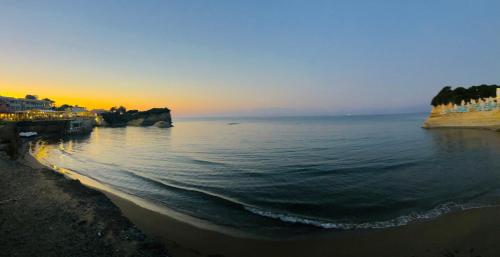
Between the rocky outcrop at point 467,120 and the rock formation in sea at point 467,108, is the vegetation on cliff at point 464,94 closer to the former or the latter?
the rock formation in sea at point 467,108

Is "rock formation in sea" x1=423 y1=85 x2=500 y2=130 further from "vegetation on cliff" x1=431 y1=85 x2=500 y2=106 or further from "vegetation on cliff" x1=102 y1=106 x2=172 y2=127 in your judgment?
"vegetation on cliff" x1=102 y1=106 x2=172 y2=127

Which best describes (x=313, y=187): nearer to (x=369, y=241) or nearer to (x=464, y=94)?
(x=369, y=241)

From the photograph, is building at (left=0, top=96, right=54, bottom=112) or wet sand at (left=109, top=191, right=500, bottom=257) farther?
building at (left=0, top=96, right=54, bottom=112)

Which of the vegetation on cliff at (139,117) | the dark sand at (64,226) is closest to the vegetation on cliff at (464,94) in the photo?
the dark sand at (64,226)

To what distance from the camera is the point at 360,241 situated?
11.4 meters

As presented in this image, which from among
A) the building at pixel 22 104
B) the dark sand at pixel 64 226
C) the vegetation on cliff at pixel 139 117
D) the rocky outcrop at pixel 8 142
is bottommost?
the dark sand at pixel 64 226

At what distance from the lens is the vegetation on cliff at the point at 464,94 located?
84.8 metres

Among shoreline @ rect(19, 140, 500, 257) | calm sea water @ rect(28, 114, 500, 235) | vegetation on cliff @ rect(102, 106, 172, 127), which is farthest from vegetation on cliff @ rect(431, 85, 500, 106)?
vegetation on cliff @ rect(102, 106, 172, 127)

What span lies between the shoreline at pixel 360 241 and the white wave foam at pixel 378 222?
1.52ft

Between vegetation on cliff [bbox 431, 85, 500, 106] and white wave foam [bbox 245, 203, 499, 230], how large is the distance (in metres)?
87.8

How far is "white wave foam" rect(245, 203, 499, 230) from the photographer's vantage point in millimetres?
13086

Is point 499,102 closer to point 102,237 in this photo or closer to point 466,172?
point 466,172

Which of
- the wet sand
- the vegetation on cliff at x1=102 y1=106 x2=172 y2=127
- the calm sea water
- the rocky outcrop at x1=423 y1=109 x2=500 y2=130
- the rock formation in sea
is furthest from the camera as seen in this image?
the vegetation on cliff at x1=102 y1=106 x2=172 y2=127

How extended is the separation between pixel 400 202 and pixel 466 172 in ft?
39.4
